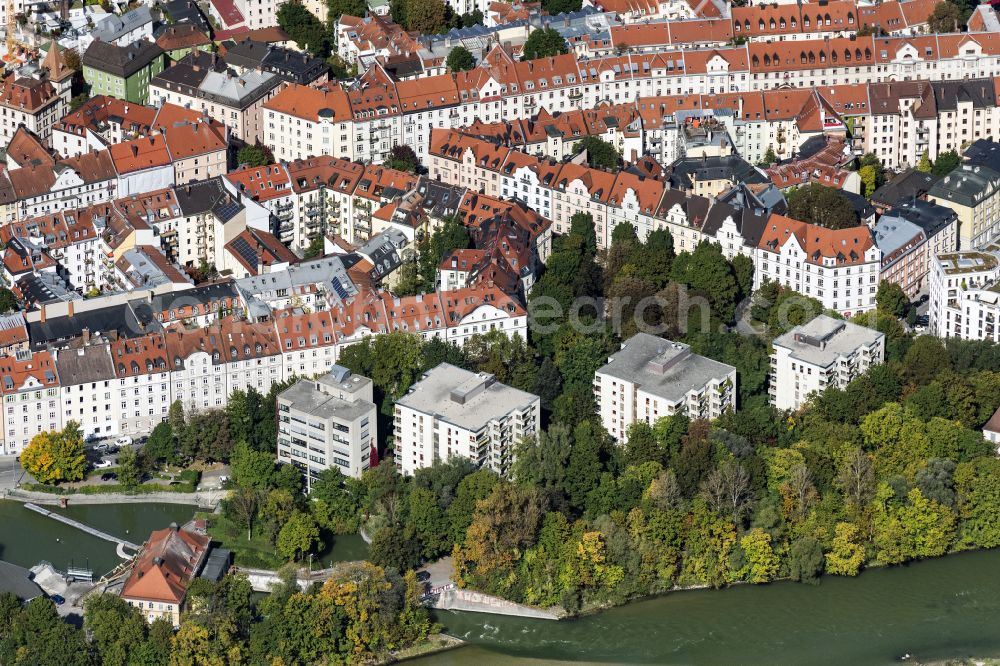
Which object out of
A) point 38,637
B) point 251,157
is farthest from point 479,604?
point 251,157

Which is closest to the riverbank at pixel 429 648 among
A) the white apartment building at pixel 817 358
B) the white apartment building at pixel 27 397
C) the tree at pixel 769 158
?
the white apartment building at pixel 817 358

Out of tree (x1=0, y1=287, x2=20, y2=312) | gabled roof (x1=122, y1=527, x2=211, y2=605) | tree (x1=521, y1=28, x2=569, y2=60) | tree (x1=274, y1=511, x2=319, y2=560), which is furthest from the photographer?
tree (x1=521, y1=28, x2=569, y2=60)

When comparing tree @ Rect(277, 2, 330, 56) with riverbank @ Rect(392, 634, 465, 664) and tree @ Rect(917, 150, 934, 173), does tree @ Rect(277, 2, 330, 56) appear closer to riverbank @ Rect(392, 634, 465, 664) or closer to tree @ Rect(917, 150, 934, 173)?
tree @ Rect(917, 150, 934, 173)

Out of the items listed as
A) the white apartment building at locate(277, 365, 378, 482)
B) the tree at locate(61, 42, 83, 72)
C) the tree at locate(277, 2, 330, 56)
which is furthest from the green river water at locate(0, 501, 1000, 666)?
the tree at locate(277, 2, 330, 56)

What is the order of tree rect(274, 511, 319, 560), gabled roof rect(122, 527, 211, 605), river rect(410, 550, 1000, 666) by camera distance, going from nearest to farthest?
gabled roof rect(122, 527, 211, 605) → river rect(410, 550, 1000, 666) → tree rect(274, 511, 319, 560)

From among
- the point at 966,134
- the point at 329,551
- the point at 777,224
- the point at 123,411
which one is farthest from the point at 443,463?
the point at 966,134

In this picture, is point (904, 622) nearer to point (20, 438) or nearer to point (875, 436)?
point (875, 436)
